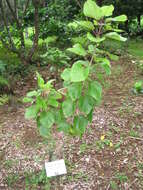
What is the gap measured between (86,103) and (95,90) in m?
0.09

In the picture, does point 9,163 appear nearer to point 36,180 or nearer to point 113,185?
point 36,180

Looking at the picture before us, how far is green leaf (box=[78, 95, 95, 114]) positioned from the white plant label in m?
0.90

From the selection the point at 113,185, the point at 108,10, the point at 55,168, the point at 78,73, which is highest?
the point at 108,10

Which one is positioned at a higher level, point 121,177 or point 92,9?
point 92,9

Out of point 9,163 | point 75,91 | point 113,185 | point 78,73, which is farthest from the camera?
point 9,163

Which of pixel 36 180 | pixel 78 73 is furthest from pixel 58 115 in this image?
pixel 36 180

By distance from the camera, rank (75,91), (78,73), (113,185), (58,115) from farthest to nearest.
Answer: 1. (113,185)
2. (58,115)
3. (75,91)
4. (78,73)

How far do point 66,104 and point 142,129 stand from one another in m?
1.53

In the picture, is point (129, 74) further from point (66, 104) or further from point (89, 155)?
point (66, 104)

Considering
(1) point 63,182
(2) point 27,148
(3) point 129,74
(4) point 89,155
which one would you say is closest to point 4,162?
(2) point 27,148

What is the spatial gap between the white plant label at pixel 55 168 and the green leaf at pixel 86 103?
904 mm

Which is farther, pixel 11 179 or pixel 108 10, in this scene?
pixel 11 179

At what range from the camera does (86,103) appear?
3.80ft

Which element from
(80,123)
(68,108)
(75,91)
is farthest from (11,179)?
(75,91)
